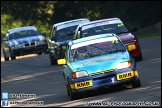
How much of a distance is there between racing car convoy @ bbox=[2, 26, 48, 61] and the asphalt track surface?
5789 mm

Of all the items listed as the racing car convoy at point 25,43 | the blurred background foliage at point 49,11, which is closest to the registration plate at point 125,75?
the racing car convoy at point 25,43

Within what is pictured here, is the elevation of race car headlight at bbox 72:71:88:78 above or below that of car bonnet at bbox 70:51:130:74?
below

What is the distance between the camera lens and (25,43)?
3353cm

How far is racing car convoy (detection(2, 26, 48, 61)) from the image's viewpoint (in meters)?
33.5

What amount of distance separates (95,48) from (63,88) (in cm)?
238

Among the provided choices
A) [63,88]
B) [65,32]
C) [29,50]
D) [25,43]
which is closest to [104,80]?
[63,88]

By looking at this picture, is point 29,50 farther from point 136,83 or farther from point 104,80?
point 104,80

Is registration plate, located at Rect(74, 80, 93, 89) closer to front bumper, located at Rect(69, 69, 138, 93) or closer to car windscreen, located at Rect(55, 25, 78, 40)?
front bumper, located at Rect(69, 69, 138, 93)

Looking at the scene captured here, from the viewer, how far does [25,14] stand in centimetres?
6153

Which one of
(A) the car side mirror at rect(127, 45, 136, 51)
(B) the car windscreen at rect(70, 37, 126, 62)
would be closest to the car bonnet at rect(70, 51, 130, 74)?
(B) the car windscreen at rect(70, 37, 126, 62)

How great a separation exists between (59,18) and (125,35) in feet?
131

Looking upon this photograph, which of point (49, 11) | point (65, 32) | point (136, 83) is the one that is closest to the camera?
point (136, 83)

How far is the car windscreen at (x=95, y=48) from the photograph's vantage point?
1453 centimetres

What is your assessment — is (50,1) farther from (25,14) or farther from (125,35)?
(125,35)
